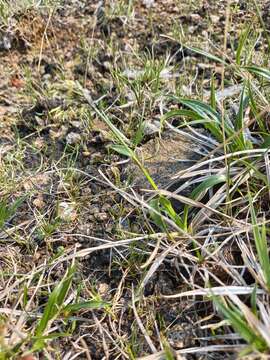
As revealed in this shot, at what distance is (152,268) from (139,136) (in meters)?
0.55

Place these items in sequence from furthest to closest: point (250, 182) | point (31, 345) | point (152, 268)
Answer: point (250, 182) → point (152, 268) → point (31, 345)

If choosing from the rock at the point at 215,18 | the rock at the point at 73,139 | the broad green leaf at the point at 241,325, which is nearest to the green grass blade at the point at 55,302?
the broad green leaf at the point at 241,325

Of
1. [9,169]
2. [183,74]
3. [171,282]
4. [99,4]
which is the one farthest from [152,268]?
[99,4]

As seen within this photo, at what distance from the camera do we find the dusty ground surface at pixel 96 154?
1532 millimetres

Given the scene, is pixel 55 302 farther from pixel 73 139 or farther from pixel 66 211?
pixel 73 139

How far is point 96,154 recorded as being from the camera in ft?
6.63

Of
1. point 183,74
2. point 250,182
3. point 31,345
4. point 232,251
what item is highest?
point 183,74

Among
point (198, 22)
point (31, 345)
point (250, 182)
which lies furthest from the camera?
point (198, 22)

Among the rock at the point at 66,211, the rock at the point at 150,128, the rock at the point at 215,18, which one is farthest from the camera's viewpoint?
the rock at the point at 215,18

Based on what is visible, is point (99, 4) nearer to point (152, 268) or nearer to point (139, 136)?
point (139, 136)

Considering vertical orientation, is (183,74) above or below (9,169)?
above

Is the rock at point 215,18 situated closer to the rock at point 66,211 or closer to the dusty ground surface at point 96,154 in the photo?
the dusty ground surface at point 96,154

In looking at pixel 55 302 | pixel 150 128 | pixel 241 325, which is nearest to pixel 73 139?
pixel 150 128

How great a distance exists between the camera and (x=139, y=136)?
190 centimetres
